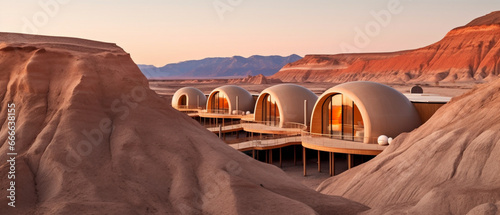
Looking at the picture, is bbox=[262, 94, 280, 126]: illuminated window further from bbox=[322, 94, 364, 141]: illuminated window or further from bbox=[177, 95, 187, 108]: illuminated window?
bbox=[177, 95, 187, 108]: illuminated window

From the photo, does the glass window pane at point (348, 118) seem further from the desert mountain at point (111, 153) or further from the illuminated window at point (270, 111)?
the desert mountain at point (111, 153)

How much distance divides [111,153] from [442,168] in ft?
41.4

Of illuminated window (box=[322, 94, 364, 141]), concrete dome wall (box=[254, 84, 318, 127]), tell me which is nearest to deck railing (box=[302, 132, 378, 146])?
illuminated window (box=[322, 94, 364, 141])

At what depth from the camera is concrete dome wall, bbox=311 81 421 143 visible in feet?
91.0

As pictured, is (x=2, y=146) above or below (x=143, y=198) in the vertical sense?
above

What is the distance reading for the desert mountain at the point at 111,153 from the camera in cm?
1099

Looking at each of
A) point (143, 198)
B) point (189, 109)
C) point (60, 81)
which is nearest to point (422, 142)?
point (143, 198)

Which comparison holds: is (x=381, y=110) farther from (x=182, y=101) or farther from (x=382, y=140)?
(x=182, y=101)

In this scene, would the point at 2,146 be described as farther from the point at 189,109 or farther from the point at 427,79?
the point at 427,79

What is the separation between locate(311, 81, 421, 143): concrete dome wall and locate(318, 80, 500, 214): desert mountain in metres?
4.26

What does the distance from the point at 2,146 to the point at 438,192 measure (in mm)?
12929

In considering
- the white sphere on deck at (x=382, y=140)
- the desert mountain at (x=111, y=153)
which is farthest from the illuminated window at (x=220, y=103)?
the desert mountain at (x=111, y=153)

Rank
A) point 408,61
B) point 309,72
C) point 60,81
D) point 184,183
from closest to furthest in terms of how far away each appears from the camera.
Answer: point 184,183 → point 60,81 → point 408,61 → point 309,72

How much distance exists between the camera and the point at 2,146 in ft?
40.1
